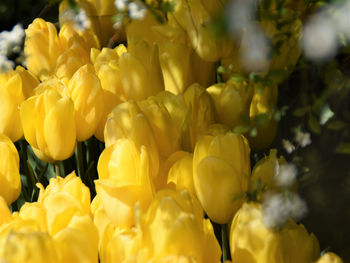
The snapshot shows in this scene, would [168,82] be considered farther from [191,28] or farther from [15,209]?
[15,209]

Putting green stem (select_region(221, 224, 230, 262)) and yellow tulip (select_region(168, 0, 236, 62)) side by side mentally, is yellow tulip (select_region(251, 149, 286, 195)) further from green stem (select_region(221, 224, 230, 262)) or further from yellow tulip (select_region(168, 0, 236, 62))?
yellow tulip (select_region(168, 0, 236, 62))

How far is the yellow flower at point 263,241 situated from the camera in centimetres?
55

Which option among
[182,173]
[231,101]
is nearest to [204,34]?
[231,101]

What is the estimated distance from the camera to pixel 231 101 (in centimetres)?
77

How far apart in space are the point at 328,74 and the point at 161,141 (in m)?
0.24

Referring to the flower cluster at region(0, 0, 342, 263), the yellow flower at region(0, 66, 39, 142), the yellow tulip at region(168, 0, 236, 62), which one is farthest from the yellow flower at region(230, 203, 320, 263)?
the yellow flower at region(0, 66, 39, 142)

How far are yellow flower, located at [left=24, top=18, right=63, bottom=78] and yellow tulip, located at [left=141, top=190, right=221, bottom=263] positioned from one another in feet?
1.49

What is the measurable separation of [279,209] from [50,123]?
1.03 feet

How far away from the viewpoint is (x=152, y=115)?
27.5 inches

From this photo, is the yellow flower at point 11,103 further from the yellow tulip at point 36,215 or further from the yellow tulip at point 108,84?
the yellow tulip at point 36,215

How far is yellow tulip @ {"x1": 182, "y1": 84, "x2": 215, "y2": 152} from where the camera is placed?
73 cm

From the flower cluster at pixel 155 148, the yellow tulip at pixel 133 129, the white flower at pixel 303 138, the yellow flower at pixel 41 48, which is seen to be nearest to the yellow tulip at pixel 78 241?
the flower cluster at pixel 155 148

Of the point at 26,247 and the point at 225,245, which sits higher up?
the point at 26,247

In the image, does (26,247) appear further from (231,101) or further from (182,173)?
(231,101)
